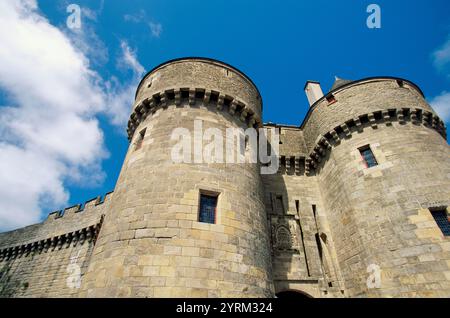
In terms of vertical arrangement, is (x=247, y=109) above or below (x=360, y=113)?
below

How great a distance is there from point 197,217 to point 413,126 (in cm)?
1023

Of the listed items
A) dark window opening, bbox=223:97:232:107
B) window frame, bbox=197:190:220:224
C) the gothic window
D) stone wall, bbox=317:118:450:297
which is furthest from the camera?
the gothic window

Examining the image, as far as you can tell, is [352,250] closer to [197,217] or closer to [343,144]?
[343,144]

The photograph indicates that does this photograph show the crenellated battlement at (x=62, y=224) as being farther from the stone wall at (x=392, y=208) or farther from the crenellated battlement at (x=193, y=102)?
the stone wall at (x=392, y=208)

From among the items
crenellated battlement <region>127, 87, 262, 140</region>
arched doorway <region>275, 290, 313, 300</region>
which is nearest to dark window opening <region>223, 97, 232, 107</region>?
crenellated battlement <region>127, 87, 262, 140</region>

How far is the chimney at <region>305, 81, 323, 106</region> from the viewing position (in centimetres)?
1525

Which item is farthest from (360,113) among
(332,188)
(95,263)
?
(95,263)

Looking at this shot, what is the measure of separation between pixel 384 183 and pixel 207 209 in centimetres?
705

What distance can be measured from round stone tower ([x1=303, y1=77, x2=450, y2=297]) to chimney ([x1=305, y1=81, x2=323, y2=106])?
7.61ft

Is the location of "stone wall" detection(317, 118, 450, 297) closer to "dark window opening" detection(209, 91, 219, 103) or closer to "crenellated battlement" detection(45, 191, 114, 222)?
"dark window opening" detection(209, 91, 219, 103)

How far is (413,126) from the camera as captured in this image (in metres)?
10.4

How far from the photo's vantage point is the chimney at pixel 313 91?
600 inches


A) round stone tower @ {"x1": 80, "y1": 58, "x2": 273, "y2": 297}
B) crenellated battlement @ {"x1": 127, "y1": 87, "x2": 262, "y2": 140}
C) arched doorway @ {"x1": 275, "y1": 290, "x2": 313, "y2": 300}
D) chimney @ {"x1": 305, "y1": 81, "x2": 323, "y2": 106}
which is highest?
chimney @ {"x1": 305, "y1": 81, "x2": 323, "y2": 106}
